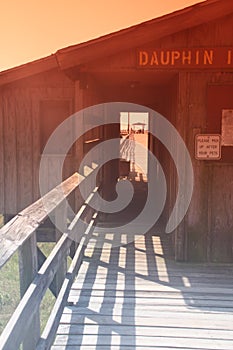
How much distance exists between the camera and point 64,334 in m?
3.23

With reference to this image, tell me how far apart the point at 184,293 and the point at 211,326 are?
71 centimetres

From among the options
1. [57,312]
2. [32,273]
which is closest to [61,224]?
[57,312]

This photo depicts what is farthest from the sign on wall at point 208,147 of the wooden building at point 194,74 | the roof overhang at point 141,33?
the roof overhang at point 141,33

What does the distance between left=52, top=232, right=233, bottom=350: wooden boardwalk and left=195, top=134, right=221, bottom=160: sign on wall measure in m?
1.34

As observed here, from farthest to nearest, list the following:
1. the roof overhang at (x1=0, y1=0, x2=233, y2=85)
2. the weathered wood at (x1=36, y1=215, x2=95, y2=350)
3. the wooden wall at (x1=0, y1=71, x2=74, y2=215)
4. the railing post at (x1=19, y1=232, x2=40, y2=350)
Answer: the wooden wall at (x1=0, y1=71, x2=74, y2=215)
the roof overhang at (x1=0, y1=0, x2=233, y2=85)
the weathered wood at (x1=36, y1=215, x2=95, y2=350)
the railing post at (x1=19, y1=232, x2=40, y2=350)

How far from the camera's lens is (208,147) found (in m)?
4.91

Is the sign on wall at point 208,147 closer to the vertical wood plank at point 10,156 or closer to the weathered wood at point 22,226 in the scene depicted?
the weathered wood at point 22,226

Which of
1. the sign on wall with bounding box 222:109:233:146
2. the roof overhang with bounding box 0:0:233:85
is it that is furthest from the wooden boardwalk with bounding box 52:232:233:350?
the roof overhang with bounding box 0:0:233:85

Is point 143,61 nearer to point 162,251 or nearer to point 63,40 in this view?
point 162,251

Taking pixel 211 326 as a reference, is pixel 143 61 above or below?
above

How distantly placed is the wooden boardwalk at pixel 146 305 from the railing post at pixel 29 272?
1.81 feet

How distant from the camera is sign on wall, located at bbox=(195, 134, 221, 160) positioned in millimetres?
4898

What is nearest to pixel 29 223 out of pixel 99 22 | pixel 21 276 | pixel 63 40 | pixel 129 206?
pixel 21 276

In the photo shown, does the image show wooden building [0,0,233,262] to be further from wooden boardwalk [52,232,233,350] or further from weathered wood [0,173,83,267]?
weathered wood [0,173,83,267]
